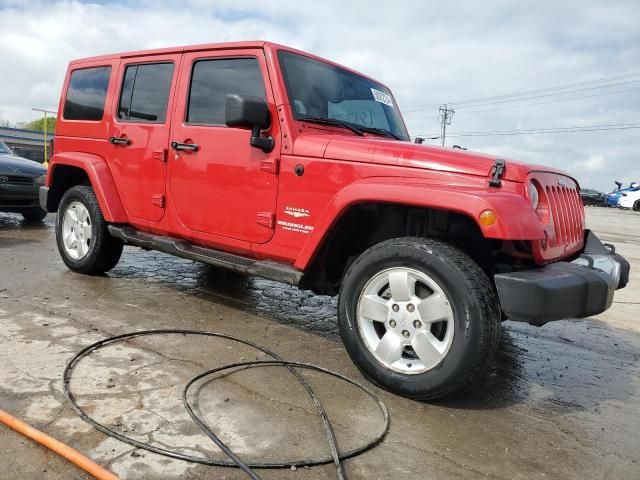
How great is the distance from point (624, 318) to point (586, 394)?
8.01 feet

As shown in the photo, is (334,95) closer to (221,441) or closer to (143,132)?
(143,132)

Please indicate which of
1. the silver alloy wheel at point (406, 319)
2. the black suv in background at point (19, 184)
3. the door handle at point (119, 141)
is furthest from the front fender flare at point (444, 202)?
the black suv in background at point (19, 184)

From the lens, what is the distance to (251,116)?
3281 millimetres

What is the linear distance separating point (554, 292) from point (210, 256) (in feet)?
7.79

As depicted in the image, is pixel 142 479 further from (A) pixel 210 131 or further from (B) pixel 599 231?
(B) pixel 599 231

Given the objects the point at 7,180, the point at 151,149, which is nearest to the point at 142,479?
the point at 151,149

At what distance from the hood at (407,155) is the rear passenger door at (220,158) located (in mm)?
321

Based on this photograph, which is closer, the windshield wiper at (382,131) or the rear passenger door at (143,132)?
the windshield wiper at (382,131)

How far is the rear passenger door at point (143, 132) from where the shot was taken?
167 inches

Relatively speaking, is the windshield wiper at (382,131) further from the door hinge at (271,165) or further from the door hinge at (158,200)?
the door hinge at (158,200)

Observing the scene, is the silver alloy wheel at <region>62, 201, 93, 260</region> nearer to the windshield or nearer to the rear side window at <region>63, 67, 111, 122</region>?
the rear side window at <region>63, 67, 111, 122</region>

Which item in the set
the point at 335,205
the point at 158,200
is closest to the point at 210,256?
the point at 158,200

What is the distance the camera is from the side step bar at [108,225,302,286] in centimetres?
342

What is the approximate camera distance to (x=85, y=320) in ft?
12.4
